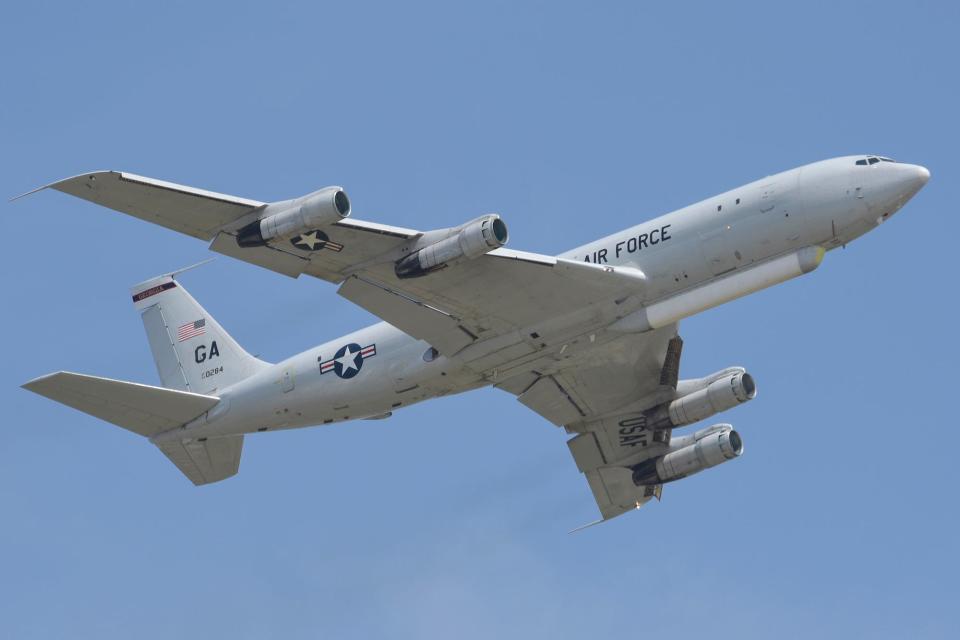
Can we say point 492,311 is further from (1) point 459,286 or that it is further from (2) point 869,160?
(2) point 869,160

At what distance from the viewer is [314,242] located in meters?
48.5

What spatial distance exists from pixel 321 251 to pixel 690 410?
1707 centimetres

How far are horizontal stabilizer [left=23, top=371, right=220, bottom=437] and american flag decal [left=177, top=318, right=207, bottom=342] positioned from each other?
4.48 meters

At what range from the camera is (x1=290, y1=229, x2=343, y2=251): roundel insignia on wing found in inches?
1895

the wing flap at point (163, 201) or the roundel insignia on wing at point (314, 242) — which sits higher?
the wing flap at point (163, 201)

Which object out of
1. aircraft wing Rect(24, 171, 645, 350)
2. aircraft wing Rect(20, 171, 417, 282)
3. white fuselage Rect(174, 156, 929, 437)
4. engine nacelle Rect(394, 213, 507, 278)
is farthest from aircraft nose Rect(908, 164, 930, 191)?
aircraft wing Rect(20, 171, 417, 282)

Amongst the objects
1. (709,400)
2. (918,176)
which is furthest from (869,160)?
(709,400)

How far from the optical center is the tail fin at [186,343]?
5941cm

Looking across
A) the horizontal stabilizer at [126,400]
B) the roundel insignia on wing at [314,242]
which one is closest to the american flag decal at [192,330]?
the horizontal stabilizer at [126,400]

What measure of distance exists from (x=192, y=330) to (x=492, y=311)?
15.6 m

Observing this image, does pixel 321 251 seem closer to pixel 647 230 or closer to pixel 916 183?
pixel 647 230

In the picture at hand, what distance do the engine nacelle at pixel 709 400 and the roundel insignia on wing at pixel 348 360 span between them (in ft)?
39.5

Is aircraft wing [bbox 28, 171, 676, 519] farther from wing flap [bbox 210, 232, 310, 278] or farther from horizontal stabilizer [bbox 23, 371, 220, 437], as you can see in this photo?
horizontal stabilizer [bbox 23, 371, 220, 437]

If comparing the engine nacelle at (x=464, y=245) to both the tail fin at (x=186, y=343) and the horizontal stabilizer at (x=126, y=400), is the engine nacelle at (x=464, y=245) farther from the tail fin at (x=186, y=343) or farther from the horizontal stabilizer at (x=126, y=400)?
the horizontal stabilizer at (x=126, y=400)
